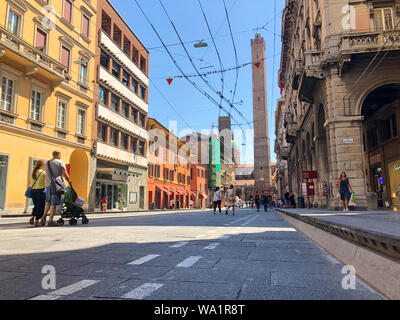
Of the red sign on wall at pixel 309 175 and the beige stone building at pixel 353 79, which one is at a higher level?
the beige stone building at pixel 353 79

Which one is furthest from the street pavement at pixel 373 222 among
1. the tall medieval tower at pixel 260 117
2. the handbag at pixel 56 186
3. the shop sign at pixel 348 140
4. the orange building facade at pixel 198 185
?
the tall medieval tower at pixel 260 117

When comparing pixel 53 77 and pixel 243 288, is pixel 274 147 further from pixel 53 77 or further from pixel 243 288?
pixel 243 288

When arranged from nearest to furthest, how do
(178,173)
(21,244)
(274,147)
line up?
(21,244)
(178,173)
(274,147)

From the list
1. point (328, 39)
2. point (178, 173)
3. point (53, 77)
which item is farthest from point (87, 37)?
point (178, 173)

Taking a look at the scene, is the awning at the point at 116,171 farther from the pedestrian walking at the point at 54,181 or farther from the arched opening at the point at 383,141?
the arched opening at the point at 383,141

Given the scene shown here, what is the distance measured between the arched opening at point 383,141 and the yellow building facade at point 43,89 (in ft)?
60.8

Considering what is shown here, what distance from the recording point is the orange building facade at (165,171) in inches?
1547

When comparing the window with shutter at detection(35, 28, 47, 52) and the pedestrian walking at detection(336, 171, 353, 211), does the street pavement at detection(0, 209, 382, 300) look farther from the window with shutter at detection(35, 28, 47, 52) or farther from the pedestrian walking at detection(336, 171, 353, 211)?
the window with shutter at detection(35, 28, 47, 52)

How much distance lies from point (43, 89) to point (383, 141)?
21750 mm

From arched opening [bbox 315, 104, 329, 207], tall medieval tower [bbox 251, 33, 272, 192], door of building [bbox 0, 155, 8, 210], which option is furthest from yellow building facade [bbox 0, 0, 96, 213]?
tall medieval tower [bbox 251, 33, 272, 192]

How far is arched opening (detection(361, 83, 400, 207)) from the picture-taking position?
19.2 m

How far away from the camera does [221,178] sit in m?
85.2

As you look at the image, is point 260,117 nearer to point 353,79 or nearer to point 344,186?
point 353,79

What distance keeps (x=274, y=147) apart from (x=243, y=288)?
84.1 meters
